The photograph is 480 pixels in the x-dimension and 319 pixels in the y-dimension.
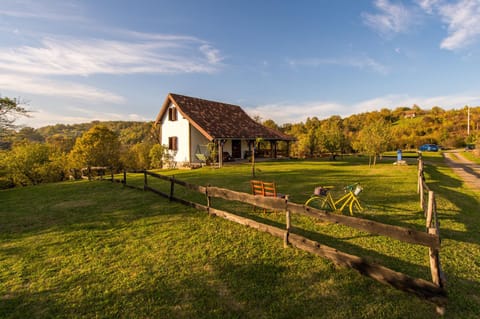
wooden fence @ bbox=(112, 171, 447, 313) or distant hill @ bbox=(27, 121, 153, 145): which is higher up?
distant hill @ bbox=(27, 121, 153, 145)

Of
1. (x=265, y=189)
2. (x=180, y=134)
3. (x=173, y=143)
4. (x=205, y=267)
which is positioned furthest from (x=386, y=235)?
(x=173, y=143)

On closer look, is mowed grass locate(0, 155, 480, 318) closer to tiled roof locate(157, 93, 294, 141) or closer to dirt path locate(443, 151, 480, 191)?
dirt path locate(443, 151, 480, 191)

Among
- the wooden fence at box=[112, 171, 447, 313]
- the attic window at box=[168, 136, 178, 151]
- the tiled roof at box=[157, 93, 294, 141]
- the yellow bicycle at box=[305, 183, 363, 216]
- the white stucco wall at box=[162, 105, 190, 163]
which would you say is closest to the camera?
the wooden fence at box=[112, 171, 447, 313]

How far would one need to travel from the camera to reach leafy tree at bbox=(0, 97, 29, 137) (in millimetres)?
15547

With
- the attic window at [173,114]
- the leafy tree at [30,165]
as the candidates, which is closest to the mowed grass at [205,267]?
the attic window at [173,114]

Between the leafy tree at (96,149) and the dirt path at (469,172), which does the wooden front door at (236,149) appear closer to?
the dirt path at (469,172)

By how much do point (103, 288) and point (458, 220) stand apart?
9132 millimetres

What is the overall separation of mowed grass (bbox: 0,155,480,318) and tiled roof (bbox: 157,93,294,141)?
1443cm

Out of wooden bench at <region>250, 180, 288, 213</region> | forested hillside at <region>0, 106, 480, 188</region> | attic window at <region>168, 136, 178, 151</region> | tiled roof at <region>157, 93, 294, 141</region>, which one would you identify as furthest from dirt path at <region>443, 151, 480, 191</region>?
attic window at <region>168, 136, 178, 151</region>

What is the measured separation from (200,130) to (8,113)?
13.2 m

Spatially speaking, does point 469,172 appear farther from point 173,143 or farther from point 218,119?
point 173,143

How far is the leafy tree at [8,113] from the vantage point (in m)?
15.5

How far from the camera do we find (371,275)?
383cm

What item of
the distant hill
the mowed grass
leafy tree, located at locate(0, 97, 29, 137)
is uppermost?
the distant hill
